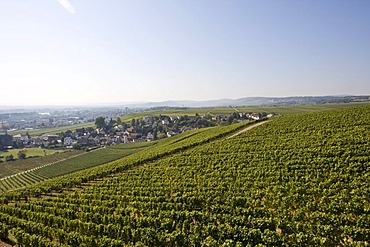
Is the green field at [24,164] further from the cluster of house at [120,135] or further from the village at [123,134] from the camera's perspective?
the cluster of house at [120,135]

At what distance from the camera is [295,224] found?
60.5ft

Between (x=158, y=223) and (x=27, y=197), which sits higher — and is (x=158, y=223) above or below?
above

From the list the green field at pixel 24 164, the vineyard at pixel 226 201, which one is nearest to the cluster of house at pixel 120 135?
the green field at pixel 24 164

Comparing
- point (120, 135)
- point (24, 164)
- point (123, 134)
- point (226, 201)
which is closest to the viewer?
point (226, 201)

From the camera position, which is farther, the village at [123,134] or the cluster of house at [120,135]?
the cluster of house at [120,135]

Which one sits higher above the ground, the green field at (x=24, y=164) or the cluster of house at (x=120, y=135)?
the cluster of house at (x=120, y=135)

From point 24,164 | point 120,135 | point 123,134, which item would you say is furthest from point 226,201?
point 123,134

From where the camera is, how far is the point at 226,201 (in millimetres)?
24109

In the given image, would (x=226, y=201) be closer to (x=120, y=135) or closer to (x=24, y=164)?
(x=24, y=164)

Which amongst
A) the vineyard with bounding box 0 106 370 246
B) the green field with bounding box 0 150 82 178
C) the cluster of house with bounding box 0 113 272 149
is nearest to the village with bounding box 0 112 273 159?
the cluster of house with bounding box 0 113 272 149

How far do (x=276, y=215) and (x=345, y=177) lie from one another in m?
10.4

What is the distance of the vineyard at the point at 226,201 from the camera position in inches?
716

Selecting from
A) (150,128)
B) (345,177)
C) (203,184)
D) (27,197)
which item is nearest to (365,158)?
(345,177)

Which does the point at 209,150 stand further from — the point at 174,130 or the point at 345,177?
the point at 174,130
